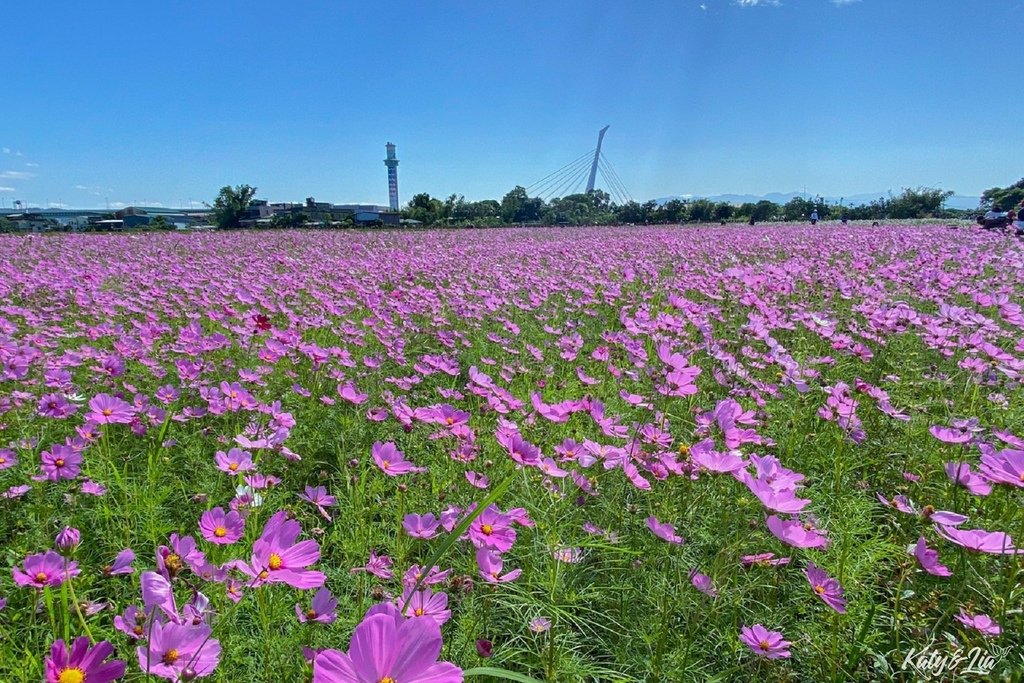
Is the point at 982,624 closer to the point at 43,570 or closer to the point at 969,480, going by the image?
the point at 969,480

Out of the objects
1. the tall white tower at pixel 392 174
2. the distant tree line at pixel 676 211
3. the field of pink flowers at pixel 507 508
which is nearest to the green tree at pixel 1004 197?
the distant tree line at pixel 676 211

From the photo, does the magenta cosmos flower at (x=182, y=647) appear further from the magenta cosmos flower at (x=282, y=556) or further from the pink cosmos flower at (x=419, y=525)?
the pink cosmos flower at (x=419, y=525)

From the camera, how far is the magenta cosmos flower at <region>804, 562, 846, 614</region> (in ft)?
3.12

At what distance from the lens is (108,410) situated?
145cm

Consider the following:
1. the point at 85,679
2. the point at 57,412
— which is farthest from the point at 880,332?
the point at 57,412

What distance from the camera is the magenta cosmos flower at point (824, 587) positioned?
0.95 m

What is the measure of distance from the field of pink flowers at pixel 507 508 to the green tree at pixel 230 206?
81.4ft

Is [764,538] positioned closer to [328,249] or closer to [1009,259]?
[1009,259]

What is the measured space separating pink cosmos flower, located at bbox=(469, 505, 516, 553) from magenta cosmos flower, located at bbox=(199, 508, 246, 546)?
1.24ft

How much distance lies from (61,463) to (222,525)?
0.69 meters

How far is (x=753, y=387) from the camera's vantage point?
2.29m

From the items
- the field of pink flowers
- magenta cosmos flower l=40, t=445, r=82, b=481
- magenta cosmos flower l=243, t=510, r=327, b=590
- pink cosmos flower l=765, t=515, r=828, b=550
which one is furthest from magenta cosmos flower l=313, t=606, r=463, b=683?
magenta cosmos flower l=40, t=445, r=82, b=481

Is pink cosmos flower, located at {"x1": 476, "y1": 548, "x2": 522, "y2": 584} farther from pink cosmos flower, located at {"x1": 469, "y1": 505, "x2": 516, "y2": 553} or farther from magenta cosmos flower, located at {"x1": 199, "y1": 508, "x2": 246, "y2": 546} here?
magenta cosmos flower, located at {"x1": 199, "y1": 508, "x2": 246, "y2": 546}

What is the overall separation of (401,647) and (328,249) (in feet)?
30.0
